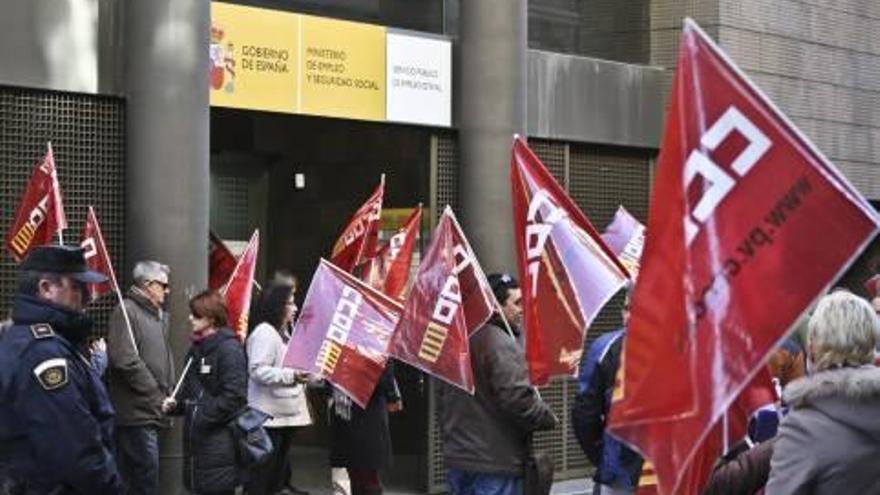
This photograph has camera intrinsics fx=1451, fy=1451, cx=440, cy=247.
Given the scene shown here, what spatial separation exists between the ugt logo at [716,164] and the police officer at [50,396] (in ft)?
7.61

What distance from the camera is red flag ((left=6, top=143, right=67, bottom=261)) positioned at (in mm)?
9336

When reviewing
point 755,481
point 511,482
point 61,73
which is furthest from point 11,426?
point 61,73

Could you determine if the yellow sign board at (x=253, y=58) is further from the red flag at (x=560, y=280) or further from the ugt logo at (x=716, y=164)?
the ugt logo at (x=716, y=164)

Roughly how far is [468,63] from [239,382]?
5027 millimetres

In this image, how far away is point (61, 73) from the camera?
10211mm

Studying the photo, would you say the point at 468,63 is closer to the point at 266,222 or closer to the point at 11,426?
the point at 266,222

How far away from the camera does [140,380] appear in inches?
376

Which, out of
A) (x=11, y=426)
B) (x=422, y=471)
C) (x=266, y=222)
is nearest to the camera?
(x=11, y=426)

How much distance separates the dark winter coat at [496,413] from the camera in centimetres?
743

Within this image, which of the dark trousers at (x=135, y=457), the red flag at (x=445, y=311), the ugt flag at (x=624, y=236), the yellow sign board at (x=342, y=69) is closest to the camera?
the red flag at (x=445, y=311)

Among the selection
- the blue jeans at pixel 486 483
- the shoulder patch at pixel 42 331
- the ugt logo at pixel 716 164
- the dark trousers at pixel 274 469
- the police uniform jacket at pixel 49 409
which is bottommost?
the dark trousers at pixel 274 469

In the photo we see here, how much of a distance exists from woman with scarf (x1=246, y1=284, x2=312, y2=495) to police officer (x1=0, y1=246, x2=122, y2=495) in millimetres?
4921

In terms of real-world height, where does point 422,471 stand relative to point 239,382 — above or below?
below

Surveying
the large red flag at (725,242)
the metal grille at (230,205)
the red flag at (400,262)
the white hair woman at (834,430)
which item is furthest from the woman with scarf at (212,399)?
the metal grille at (230,205)
